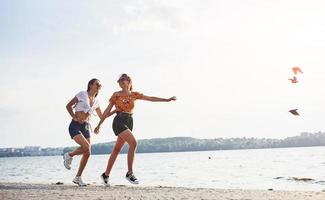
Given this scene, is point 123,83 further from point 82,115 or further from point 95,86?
point 82,115

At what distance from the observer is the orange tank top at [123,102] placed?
9.95 m

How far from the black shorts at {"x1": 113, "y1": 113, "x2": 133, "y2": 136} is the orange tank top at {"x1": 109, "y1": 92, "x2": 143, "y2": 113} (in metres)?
0.12

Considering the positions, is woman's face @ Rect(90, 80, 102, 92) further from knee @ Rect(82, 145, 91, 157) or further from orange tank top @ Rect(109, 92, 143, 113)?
knee @ Rect(82, 145, 91, 157)

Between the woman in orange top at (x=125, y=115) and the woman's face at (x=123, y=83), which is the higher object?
the woman's face at (x=123, y=83)

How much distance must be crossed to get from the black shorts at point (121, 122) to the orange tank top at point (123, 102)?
115 millimetres

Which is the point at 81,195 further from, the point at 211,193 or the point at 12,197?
the point at 211,193

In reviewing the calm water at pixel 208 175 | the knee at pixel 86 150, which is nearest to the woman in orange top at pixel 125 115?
the knee at pixel 86 150

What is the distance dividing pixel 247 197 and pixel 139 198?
183cm

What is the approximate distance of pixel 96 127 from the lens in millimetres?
10141

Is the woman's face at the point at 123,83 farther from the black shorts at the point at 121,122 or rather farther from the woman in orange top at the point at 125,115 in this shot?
the black shorts at the point at 121,122

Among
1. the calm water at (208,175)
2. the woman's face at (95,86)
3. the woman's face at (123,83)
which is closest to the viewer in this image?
the woman's face at (123,83)

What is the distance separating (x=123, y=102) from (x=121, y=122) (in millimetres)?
433

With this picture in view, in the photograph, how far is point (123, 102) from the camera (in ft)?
32.7

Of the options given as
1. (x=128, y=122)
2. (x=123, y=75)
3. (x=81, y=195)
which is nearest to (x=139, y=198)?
(x=81, y=195)
